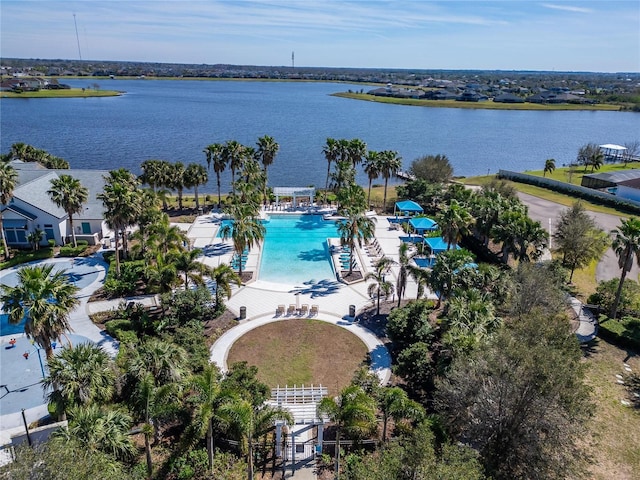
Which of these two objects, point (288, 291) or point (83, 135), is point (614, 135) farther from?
point (83, 135)

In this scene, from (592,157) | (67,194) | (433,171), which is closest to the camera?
(67,194)

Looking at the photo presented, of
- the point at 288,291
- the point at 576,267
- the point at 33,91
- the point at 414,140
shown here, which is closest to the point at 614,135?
the point at 414,140

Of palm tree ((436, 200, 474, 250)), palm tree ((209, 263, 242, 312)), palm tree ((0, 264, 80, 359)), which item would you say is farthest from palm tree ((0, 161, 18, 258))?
palm tree ((436, 200, 474, 250))

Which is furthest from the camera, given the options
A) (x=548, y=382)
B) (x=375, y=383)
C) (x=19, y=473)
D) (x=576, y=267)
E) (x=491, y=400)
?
(x=576, y=267)

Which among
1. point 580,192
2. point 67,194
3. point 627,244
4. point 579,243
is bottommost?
point 580,192

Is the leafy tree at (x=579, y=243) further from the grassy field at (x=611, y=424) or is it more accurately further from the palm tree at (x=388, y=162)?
the palm tree at (x=388, y=162)

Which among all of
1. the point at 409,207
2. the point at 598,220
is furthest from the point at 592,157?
the point at 409,207

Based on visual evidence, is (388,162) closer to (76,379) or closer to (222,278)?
(222,278)

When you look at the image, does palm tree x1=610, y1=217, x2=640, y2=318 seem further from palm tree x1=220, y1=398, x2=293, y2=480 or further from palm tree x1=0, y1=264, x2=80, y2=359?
palm tree x1=0, y1=264, x2=80, y2=359
